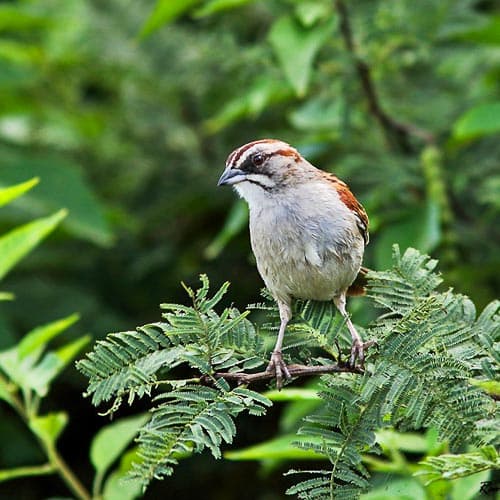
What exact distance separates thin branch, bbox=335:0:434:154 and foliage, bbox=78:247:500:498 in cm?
254

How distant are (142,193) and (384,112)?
7.00 ft

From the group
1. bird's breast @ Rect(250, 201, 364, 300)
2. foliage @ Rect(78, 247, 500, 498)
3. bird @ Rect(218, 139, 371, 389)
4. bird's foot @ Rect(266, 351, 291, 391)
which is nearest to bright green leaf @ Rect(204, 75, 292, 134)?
bird @ Rect(218, 139, 371, 389)

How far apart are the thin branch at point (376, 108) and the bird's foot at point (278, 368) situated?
2.50 metres

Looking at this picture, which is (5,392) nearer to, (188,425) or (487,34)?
(188,425)

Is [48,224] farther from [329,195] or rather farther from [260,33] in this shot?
[260,33]

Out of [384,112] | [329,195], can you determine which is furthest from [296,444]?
[384,112]

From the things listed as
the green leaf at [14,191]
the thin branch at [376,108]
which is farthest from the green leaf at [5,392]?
the thin branch at [376,108]

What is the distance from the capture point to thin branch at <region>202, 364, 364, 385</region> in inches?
78.4

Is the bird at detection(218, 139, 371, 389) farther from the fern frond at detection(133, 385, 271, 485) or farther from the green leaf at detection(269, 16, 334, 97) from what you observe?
the green leaf at detection(269, 16, 334, 97)

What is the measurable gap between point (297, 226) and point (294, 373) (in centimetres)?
98

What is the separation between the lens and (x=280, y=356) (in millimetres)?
2242

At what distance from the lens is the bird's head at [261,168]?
3283 millimetres

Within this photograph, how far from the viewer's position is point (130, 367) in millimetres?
1979

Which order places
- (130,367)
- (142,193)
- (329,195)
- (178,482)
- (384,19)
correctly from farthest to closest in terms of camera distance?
(142,193) < (178,482) < (384,19) < (329,195) < (130,367)
